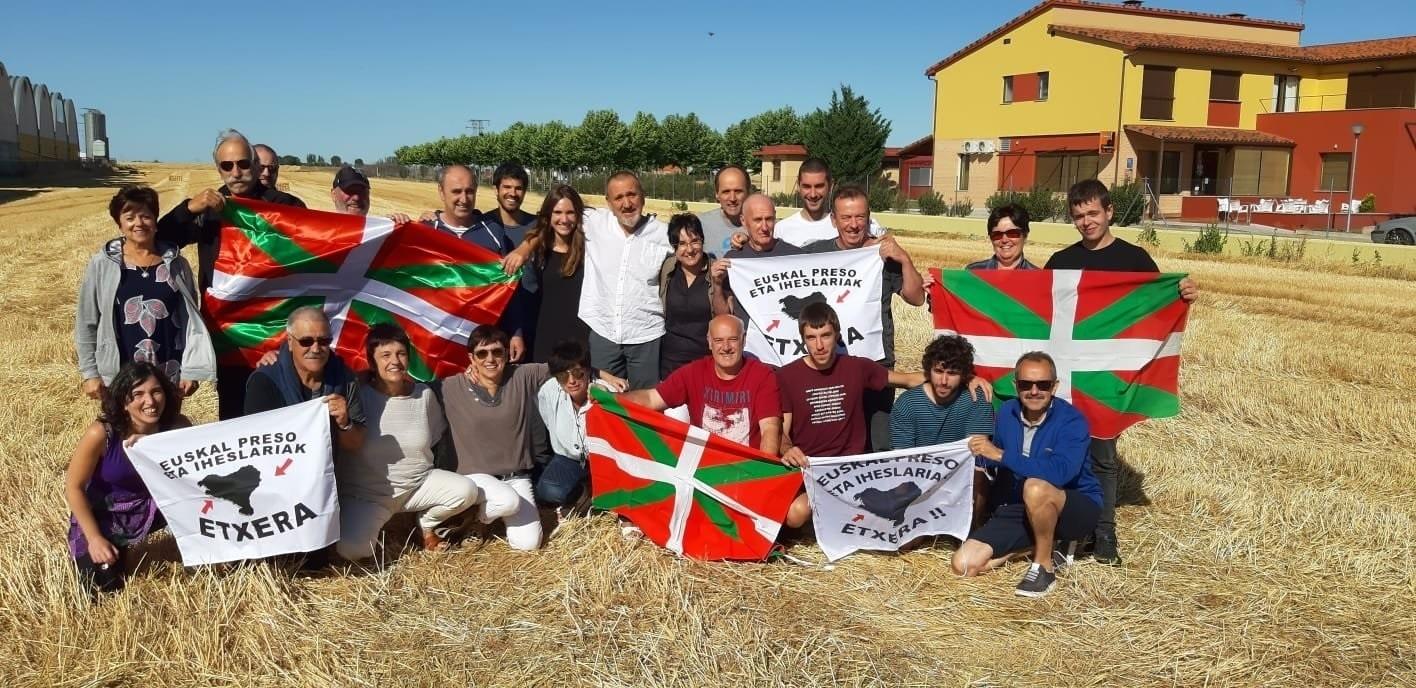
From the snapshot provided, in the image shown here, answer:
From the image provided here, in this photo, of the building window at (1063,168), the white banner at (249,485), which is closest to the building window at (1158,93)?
the building window at (1063,168)

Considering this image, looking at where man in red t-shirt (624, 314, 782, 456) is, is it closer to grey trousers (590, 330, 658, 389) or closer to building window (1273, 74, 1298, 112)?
grey trousers (590, 330, 658, 389)

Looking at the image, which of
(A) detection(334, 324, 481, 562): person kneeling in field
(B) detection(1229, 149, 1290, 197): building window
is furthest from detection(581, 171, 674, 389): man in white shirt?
(B) detection(1229, 149, 1290, 197): building window

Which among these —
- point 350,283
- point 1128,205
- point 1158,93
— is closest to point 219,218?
point 350,283

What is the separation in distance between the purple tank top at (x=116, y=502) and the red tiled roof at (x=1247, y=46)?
145 ft

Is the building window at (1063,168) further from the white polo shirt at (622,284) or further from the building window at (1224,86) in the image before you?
the white polo shirt at (622,284)

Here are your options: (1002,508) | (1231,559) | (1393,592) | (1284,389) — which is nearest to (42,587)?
(1002,508)

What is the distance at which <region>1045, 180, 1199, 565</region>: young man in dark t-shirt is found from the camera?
21.1 ft

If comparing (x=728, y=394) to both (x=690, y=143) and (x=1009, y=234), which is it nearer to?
(x=1009, y=234)

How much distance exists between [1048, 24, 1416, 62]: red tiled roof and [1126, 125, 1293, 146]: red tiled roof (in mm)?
3264

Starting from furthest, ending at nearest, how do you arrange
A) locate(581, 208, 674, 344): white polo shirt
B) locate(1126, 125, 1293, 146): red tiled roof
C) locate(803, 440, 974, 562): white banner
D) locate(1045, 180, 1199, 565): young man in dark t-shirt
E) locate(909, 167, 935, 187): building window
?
locate(909, 167, 935, 187): building window
locate(1126, 125, 1293, 146): red tiled roof
locate(581, 208, 674, 344): white polo shirt
locate(1045, 180, 1199, 565): young man in dark t-shirt
locate(803, 440, 974, 562): white banner

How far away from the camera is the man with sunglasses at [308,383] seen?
5715mm

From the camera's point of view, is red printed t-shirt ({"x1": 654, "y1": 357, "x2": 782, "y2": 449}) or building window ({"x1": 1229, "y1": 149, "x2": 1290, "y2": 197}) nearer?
red printed t-shirt ({"x1": 654, "y1": 357, "x2": 782, "y2": 449})

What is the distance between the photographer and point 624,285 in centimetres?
688

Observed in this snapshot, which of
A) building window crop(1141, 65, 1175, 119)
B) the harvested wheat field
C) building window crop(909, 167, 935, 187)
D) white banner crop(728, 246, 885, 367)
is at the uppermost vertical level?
building window crop(1141, 65, 1175, 119)
